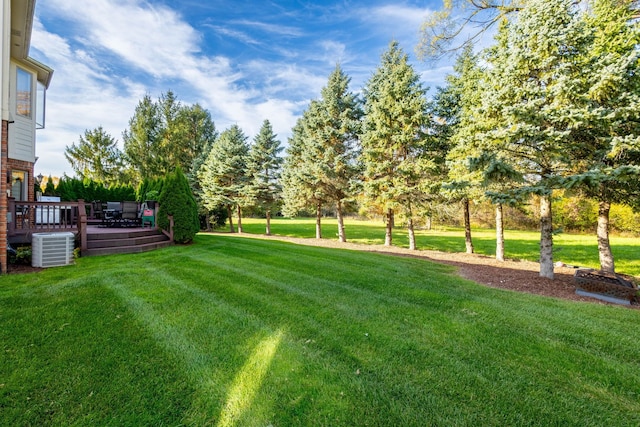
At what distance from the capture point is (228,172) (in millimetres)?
20359

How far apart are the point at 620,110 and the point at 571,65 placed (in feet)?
4.60

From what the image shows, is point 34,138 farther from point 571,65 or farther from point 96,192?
point 571,65

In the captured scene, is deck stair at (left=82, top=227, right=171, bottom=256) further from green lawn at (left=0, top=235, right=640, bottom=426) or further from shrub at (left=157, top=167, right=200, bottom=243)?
green lawn at (left=0, top=235, right=640, bottom=426)

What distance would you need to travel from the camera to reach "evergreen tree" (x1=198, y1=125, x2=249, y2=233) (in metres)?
20.1

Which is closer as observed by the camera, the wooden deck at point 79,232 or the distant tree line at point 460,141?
the distant tree line at point 460,141

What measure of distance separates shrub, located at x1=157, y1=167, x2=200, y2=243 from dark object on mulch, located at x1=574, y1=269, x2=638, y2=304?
11.7 metres

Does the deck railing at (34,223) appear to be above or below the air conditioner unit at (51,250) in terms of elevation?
above

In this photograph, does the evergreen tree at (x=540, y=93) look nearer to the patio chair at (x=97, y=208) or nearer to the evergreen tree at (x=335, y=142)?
the evergreen tree at (x=335, y=142)

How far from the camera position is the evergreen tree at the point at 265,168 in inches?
767

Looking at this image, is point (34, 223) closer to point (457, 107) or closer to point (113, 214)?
point (113, 214)

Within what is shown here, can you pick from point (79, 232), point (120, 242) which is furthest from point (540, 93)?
point (79, 232)

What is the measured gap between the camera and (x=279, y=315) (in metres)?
3.86

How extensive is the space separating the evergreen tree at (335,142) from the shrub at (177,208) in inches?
290

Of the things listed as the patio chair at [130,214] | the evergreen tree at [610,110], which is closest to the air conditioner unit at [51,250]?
the patio chair at [130,214]
